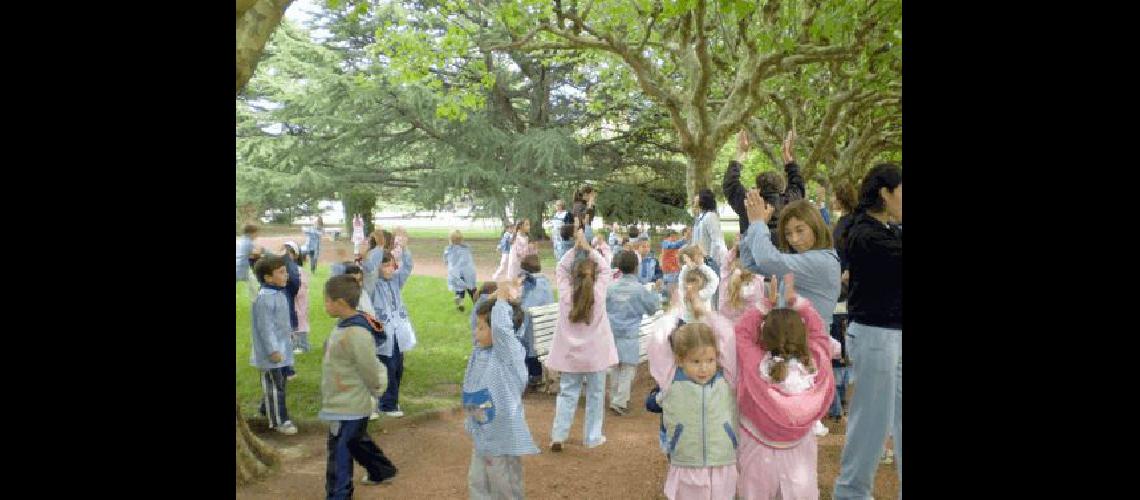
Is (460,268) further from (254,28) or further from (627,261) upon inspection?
(254,28)

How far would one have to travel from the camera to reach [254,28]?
4930 millimetres

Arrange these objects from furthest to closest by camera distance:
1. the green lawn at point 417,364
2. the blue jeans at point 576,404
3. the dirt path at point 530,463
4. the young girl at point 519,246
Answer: the young girl at point 519,246 < the green lawn at point 417,364 < the blue jeans at point 576,404 < the dirt path at point 530,463

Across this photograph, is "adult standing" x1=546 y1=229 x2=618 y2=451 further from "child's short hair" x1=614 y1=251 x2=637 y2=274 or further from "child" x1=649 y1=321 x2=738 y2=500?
"child" x1=649 y1=321 x2=738 y2=500

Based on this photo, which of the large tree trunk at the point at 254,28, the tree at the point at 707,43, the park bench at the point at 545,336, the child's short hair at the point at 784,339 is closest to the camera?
the child's short hair at the point at 784,339

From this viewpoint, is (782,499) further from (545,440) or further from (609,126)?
(609,126)

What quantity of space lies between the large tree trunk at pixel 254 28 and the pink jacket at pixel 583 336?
2898 mm

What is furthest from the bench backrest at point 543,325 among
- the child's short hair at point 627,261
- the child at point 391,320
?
the child at point 391,320

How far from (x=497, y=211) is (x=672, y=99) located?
17.0 meters

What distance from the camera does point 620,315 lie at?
732 cm

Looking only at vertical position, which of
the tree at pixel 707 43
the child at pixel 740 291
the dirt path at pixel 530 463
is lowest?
the dirt path at pixel 530 463

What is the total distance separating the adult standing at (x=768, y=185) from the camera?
5.36 metres

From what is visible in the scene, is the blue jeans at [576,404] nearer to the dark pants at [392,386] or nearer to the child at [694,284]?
the child at [694,284]

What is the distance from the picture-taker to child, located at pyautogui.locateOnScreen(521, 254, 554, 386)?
8.10 meters
